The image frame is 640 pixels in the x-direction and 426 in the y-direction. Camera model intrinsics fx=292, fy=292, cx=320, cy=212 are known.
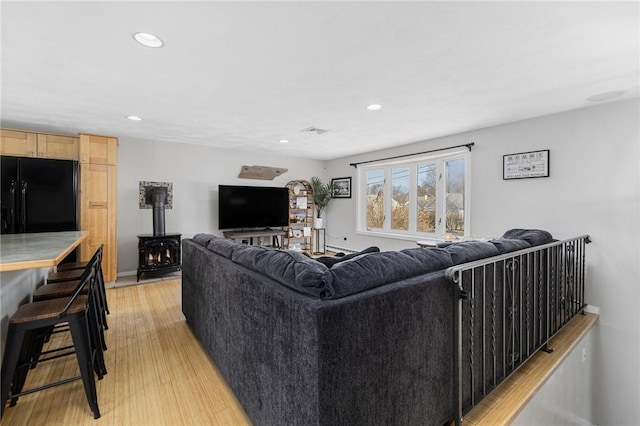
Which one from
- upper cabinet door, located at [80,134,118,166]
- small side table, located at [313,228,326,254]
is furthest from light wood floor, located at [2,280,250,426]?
small side table, located at [313,228,326,254]

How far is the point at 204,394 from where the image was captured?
188cm

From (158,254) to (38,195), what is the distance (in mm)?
1629

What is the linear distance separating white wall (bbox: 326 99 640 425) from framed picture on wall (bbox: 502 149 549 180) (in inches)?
2.5

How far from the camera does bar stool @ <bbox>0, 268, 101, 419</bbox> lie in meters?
1.54

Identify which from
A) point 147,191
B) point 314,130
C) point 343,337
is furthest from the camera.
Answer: point 147,191

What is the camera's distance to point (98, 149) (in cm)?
416

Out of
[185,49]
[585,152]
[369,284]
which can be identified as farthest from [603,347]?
[185,49]

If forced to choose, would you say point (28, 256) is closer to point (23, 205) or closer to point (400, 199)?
point (23, 205)

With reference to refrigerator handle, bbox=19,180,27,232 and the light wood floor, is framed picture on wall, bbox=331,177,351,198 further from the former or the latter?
refrigerator handle, bbox=19,180,27,232

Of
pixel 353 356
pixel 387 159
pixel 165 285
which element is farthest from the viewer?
pixel 387 159

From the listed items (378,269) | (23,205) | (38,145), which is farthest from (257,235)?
(378,269)

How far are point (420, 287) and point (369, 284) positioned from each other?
29cm

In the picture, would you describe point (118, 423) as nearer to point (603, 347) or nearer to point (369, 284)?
point (369, 284)

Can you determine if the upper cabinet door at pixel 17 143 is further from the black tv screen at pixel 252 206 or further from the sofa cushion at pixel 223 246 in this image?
the sofa cushion at pixel 223 246
